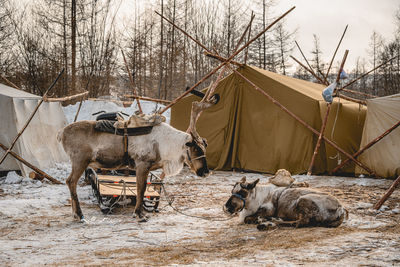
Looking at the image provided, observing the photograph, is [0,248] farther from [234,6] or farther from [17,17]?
[234,6]

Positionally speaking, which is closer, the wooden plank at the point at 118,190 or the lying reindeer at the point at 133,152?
the lying reindeer at the point at 133,152

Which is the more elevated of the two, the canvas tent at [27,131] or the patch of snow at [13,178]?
the canvas tent at [27,131]

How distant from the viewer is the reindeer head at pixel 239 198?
16.5 ft

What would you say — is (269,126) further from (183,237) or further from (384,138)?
(183,237)

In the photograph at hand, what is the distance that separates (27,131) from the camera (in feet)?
32.6

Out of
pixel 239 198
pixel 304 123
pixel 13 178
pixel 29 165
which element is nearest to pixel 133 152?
pixel 239 198

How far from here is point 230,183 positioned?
9.48m

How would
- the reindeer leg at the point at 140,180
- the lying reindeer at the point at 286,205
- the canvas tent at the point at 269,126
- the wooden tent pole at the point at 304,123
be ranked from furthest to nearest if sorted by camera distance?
the canvas tent at the point at 269,126 → the wooden tent pole at the point at 304,123 → the reindeer leg at the point at 140,180 → the lying reindeer at the point at 286,205

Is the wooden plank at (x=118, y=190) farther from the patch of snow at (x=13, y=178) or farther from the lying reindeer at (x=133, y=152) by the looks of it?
the patch of snow at (x=13, y=178)

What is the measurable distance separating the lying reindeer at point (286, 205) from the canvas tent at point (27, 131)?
656cm

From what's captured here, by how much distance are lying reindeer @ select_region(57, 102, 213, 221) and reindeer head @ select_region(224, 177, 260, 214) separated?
0.81 metres

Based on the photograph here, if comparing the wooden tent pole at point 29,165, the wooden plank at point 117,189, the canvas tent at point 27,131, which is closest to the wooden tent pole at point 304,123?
the wooden plank at point 117,189

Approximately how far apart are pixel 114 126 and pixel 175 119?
24.9 feet

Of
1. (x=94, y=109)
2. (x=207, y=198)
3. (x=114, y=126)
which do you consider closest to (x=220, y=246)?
(x=114, y=126)
